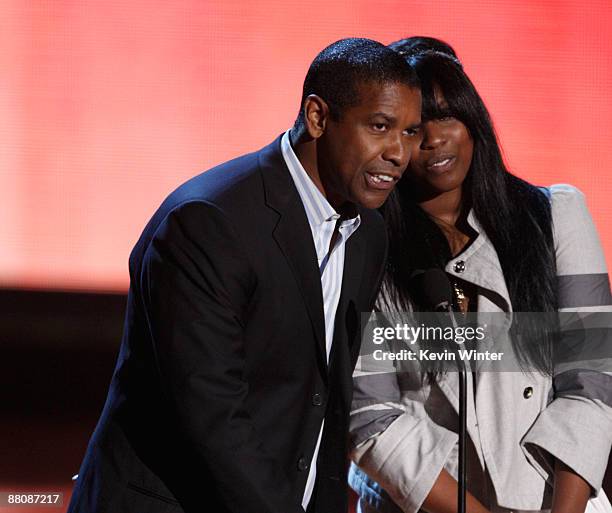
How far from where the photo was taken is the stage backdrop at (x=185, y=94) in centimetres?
339

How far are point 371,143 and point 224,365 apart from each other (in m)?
0.53

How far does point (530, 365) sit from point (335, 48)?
832mm

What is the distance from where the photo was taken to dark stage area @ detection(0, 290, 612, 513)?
12.1 feet

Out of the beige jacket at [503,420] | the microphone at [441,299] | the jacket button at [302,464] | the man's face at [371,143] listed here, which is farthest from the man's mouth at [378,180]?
the jacket button at [302,464]

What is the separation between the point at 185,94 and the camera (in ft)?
11.3

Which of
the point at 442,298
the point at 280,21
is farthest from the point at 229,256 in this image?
the point at 280,21

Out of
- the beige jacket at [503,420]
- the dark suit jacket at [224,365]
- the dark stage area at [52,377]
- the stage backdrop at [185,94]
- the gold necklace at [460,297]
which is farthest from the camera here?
the dark stage area at [52,377]

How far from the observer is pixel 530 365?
7.25 feet

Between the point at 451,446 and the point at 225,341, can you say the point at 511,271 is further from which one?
the point at 225,341

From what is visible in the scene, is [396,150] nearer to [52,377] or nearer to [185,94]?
[185,94]

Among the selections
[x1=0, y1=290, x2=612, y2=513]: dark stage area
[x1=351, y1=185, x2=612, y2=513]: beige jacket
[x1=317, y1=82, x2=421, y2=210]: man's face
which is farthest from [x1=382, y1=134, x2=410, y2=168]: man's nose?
[x1=0, y1=290, x2=612, y2=513]: dark stage area

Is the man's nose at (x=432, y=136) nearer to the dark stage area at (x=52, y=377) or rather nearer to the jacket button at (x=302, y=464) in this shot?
the jacket button at (x=302, y=464)

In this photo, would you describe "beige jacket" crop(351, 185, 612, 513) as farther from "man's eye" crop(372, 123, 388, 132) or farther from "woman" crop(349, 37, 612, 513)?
"man's eye" crop(372, 123, 388, 132)

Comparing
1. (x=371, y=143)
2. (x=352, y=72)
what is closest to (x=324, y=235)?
(x=371, y=143)
